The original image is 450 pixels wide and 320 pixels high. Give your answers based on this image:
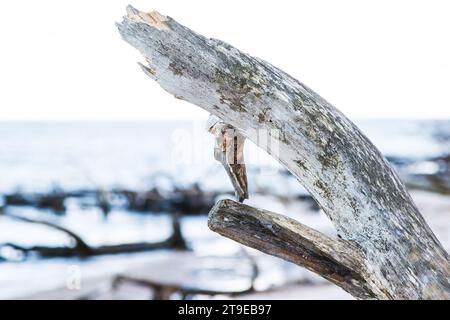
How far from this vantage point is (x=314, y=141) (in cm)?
203

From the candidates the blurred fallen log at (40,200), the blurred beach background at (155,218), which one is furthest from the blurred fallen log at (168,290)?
the blurred fallen log at (40,200)

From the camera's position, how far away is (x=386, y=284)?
198cm

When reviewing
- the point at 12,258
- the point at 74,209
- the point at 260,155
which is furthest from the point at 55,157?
the point at 260,155

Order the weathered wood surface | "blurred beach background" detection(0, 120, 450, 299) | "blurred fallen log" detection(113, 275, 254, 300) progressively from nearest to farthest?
the weathered wood surface < "blurred fallen log" detection(113, 275, 254, 300) < "blurred beach background" detection(0, 120, 450, 299)

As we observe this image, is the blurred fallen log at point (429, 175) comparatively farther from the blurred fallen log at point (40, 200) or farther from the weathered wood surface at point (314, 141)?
the weathered wood surface at point (314, 141)

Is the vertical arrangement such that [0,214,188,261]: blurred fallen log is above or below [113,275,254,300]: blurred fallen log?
above

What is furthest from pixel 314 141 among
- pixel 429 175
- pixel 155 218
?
pixel 429 175

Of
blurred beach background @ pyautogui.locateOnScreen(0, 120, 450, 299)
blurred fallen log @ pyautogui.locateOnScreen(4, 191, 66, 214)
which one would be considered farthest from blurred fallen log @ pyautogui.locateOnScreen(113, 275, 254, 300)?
blurred fallen log @ pyautogui.locateOnScreen(4, 191, 66, 214)

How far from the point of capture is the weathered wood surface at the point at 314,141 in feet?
6.44

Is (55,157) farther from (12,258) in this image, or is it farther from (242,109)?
(242,109)

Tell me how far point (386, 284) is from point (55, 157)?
28.3 meters

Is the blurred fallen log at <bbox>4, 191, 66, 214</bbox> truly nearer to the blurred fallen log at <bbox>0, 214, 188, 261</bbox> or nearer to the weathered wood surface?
the blurred fallen log at <bbox>0, 214, 188, 261</bbox>

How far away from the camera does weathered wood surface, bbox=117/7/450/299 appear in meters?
1.96

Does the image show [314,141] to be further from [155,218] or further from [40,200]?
[40,200]
